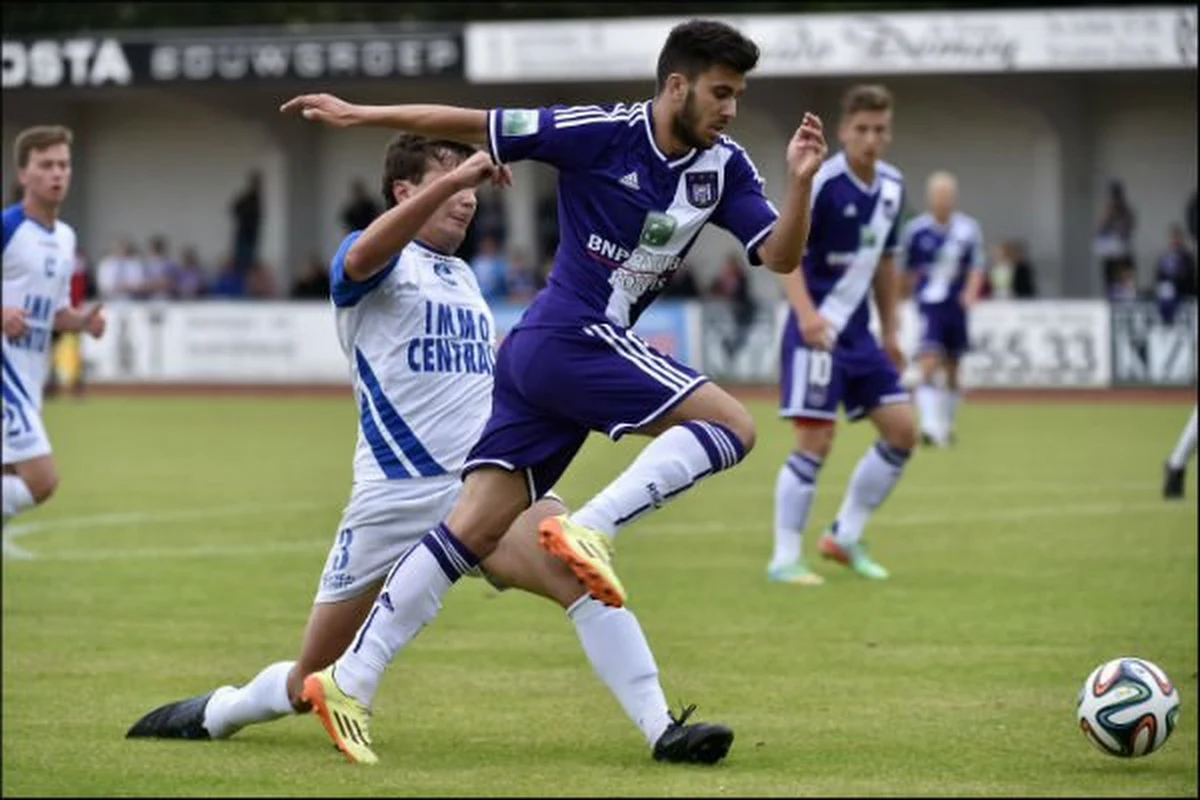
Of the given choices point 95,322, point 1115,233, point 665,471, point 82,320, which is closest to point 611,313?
point 665,471

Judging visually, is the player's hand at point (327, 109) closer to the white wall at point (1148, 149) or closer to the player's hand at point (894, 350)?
the player's hand at point (894, 350)

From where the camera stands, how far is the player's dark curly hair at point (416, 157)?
8.19 meters

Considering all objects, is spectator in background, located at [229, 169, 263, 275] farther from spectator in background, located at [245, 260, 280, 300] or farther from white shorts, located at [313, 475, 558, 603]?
white shorts, located at [313, 475, 558, 603]

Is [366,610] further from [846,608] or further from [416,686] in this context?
[846,608]

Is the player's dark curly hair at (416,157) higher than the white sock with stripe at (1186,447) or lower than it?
higher

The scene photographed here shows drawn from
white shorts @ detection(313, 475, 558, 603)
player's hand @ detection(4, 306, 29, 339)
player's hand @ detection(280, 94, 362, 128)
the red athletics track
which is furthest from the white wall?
player's hand @ detection(280, 94, 362, 128)

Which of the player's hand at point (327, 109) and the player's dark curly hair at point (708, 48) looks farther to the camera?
the player's dark curly hair at point (708, 48)

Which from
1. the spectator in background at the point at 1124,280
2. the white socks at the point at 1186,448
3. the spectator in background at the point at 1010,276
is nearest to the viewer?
the white socks at the point at 1186,448

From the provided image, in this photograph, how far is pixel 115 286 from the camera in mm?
38406

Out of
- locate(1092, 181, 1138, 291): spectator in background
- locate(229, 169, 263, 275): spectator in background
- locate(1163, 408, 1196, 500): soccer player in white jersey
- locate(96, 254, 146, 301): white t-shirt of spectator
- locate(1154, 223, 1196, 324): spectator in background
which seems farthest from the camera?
locate(229, 169, 263, 275): spectator in background

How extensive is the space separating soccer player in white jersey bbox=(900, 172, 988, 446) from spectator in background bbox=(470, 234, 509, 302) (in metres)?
13.4

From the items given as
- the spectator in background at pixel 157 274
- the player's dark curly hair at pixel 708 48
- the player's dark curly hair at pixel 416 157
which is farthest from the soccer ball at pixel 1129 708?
the spectator in background at pixel 157 274

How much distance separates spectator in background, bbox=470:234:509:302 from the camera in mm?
37594

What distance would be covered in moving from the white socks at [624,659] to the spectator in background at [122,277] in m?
30.8
